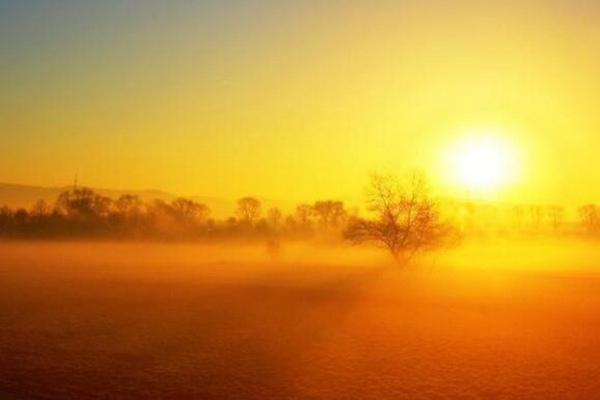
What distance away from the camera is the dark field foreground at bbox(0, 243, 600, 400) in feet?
66.0

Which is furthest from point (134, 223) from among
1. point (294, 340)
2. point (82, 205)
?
point (294, 340)

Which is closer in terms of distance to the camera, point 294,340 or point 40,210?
point 294,340

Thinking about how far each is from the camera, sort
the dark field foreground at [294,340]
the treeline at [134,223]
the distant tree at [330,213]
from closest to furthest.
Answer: the dark field foreground at [294,340] < the treeline at [134,223] < the distant tree at [330,213]

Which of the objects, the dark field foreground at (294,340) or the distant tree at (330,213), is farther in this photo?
the distant tree at (330,213)

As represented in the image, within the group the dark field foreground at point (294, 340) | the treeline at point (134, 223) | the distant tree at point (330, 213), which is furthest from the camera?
the distant tree at point (330, 213)

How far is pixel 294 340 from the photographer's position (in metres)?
27.2

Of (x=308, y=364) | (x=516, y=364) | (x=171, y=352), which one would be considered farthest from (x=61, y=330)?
(x=516, y=364)

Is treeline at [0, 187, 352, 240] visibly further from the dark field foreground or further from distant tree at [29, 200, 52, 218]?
the dark field foreground

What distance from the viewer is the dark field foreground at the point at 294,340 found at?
20.1 meters

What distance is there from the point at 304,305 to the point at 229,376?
55.1ft

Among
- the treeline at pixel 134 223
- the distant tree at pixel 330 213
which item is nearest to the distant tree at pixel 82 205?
the treeline at pixel 134 223

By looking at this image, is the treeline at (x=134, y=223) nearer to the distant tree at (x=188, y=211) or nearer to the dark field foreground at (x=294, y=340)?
the distant tree at (x=188, y=211)

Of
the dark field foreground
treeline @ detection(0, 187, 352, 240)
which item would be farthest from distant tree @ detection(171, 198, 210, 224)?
the dark field foreground

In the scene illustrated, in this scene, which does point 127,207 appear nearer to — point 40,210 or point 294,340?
point 40,210
